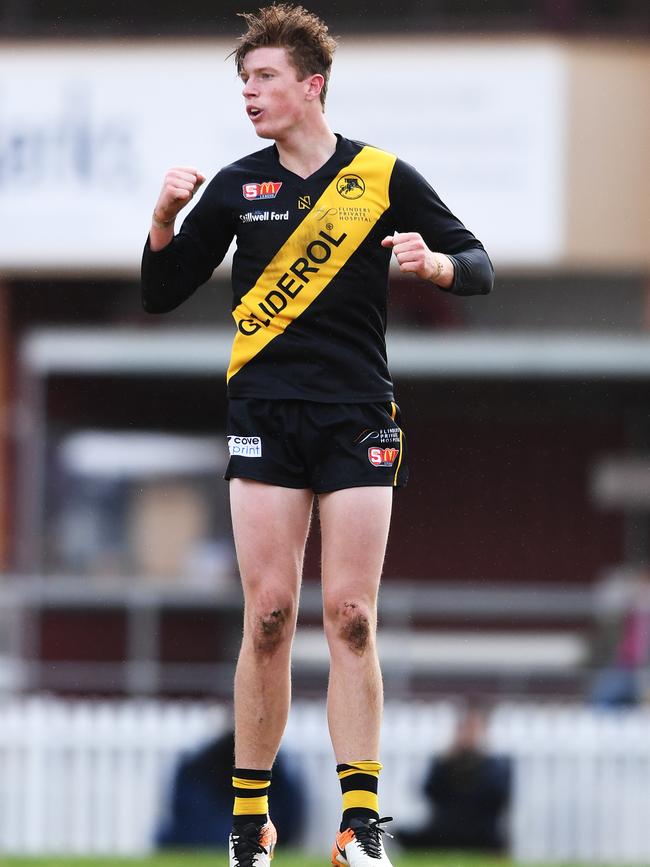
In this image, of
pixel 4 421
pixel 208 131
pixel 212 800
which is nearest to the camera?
pixel 212 800

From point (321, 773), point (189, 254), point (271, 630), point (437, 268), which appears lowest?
point (321, 773)

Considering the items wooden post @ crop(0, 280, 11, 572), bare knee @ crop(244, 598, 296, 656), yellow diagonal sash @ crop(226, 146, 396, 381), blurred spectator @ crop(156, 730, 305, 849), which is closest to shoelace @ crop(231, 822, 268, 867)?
bare knee @ crop(244, 598, 296, 656)

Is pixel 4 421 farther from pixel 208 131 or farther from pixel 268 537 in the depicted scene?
pixel 268 537

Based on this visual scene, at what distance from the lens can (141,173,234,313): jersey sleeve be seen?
19.7 feet

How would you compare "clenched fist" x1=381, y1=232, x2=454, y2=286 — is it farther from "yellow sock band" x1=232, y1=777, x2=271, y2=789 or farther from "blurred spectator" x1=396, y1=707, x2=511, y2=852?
"blurred spectator" x1=396, y1=707, x2=511, y2=852

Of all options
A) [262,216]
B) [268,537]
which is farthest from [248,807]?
[262,216]

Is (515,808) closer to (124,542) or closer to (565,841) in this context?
(565,841)

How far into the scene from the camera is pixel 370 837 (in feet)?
18.4

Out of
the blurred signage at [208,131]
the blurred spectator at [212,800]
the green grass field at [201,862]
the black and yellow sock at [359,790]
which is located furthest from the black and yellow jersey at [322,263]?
the blurred signage at [208,131]

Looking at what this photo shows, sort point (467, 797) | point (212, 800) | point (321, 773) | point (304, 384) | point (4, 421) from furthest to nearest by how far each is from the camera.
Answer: point (4, 421) → point (321, 773) → point (467, 797) → point (212, 800) → point (304, 384)

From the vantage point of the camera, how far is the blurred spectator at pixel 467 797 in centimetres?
1371

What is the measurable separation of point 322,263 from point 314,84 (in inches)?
22.7

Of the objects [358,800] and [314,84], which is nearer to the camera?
[358,800]

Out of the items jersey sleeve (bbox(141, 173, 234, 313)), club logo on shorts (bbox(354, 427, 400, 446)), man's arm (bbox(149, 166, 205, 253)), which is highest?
man's arm (bbox(149, 166, 205, 253))
